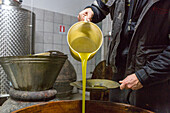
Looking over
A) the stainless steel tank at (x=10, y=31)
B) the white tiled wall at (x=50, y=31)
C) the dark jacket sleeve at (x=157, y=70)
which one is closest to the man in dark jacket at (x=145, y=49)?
the dark jacket sleeve at (x=157, y=70)

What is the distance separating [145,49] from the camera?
885mm

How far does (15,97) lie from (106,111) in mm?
639

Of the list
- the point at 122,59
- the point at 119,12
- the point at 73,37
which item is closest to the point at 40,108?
the point at 73,37

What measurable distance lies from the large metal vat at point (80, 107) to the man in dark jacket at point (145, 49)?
0.29 feet

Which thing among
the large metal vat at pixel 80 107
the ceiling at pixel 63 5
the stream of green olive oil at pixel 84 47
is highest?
the ceiling at pixel 63 5

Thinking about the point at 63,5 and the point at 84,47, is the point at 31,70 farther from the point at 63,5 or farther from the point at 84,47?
the point at 63,5

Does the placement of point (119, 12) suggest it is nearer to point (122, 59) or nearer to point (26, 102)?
point (122, 59)

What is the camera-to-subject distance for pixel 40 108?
0.79 meters

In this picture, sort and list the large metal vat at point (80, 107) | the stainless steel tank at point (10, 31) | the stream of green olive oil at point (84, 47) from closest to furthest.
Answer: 1. the large metal vat at point (80, 107)
2. the stream of green olive oil at point (84, 47)
3. the stainless steel tank at point (10, 31)

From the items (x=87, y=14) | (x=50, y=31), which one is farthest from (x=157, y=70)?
(x=50, y=31)

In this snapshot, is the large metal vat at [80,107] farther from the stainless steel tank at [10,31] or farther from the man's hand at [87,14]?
the stainless steel tank at [10,31]

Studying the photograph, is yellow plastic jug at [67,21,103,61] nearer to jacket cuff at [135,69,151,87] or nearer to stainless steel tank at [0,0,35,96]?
jacket cuff at [135,69,151,87]

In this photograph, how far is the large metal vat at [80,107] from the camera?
789mm

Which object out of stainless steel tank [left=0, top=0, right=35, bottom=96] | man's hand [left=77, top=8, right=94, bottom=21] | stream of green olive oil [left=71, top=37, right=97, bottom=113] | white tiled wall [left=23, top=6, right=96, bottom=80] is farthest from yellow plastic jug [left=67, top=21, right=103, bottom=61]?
white tiled wall [left=23, top=6, right=96, bottom=80]
